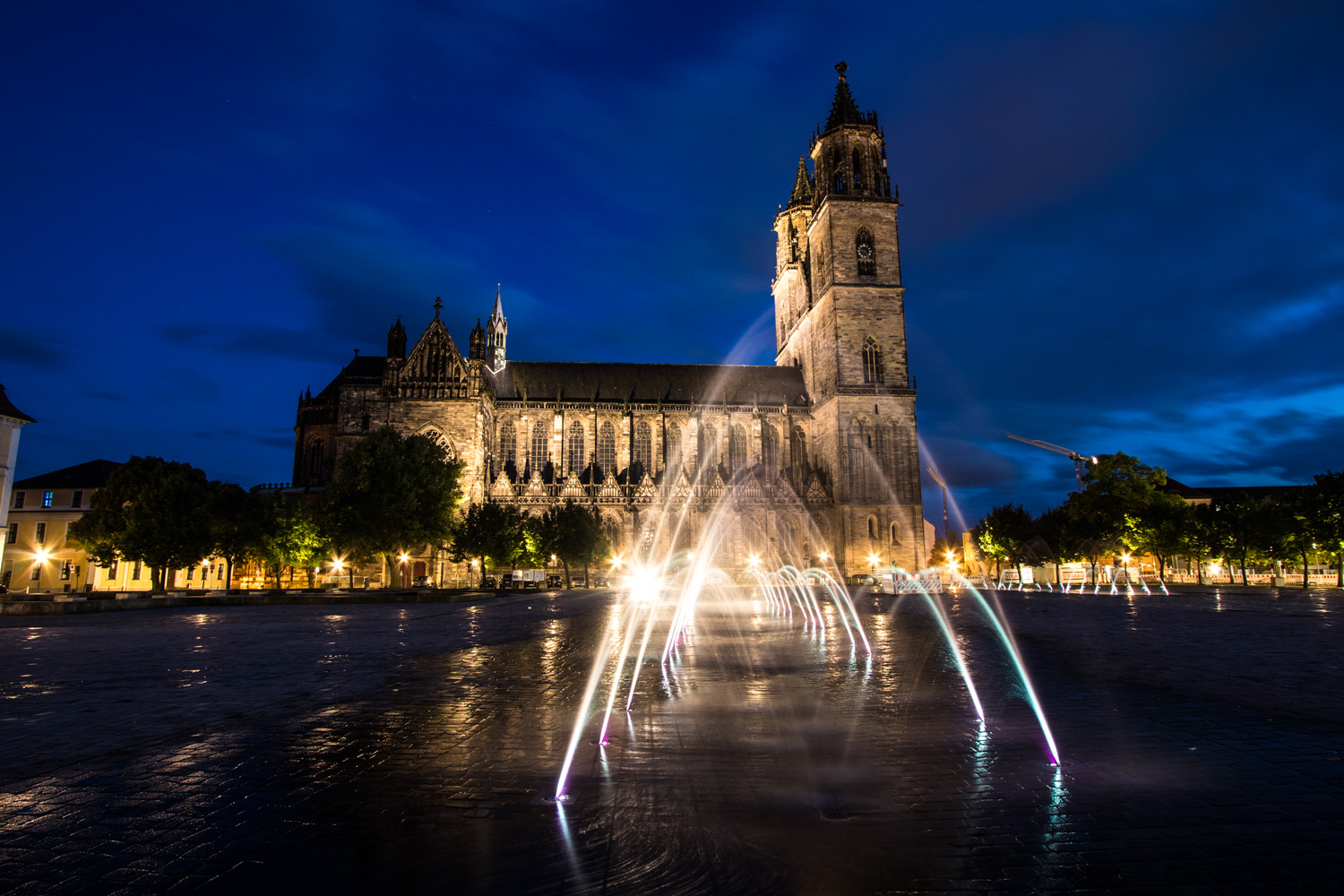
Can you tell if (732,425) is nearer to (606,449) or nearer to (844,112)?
(606,449)

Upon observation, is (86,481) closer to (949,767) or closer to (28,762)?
(28,762)

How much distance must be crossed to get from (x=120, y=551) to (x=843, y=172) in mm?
63630

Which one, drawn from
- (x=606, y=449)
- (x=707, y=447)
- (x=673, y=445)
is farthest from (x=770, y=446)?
(x=606, y=449)

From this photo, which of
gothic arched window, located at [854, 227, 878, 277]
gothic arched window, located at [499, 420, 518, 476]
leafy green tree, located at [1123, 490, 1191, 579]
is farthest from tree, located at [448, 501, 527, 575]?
leafy green tree, located at [1123, 490, 1191, 579]

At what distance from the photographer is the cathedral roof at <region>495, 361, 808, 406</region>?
7269 cm

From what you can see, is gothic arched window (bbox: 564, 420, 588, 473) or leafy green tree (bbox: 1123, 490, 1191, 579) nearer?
leafy green tree (bbox: 1123, 490, 1191, 579)

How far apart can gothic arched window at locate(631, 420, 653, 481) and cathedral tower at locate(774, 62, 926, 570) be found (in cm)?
1593

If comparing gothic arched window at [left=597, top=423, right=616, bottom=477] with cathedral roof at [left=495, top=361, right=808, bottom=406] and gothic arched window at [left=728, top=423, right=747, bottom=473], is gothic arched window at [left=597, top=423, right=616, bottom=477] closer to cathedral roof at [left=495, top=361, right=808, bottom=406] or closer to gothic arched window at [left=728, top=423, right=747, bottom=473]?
cathedral roof at [left=495, top=361, right=808, bottom=406]

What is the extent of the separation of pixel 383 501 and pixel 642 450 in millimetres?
30998

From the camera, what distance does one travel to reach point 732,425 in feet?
234

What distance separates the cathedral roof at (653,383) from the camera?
238ft

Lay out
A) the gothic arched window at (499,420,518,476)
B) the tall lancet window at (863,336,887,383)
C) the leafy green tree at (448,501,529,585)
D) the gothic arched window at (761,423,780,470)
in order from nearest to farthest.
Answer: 1. the leafy green tree at (448,501,529,585)
2. the tall lancet window at (863,336,887,383)
3. the gothic arched window at (499,420,518,476)
4. the gothic arched window at (761,423,780,470)

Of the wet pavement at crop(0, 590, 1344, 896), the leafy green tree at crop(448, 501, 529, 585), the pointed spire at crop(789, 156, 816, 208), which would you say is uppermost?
the pointed spire at crop(789, 156, 816, 208)

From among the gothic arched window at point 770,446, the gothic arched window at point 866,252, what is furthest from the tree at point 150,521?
the gothic arched window at point 866,252
